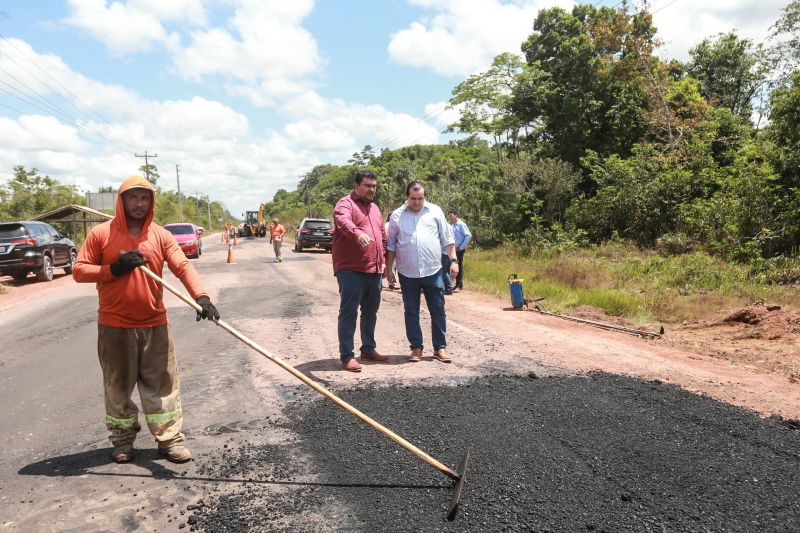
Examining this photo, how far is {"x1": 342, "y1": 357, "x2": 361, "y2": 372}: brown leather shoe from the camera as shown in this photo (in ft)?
17.6

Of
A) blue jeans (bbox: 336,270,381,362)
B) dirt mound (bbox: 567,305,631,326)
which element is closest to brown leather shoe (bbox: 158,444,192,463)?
blue jeans (bbox: 336,270,381,362)

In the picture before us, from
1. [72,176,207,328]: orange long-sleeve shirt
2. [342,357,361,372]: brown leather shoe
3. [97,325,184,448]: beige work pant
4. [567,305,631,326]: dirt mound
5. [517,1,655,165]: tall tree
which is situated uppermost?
[517,1,655,165]: tall tree

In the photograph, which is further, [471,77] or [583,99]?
[471,77]

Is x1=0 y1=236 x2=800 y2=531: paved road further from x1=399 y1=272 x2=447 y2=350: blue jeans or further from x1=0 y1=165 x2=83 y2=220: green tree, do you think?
x1=0 y1=165 x2=83 y2=220: green tree

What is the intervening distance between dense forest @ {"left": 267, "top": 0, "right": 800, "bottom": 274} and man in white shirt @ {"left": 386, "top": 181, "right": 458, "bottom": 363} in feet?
31.8

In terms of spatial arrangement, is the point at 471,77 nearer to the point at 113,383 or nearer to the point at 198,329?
the point at 198,329

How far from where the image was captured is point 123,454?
345cm

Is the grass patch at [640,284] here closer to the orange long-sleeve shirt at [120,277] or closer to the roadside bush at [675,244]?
the roadside bush at [675,244]

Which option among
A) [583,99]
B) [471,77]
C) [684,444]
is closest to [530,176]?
[583,99]

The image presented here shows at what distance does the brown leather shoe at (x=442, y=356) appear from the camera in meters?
5.73

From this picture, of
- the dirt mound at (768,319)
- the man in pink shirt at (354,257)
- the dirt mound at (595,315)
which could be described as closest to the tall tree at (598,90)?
the dirt mound at (595,315)

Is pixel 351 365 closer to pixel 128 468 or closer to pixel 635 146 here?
pixel 128 468

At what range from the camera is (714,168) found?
1798 cm

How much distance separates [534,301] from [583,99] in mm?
14956
